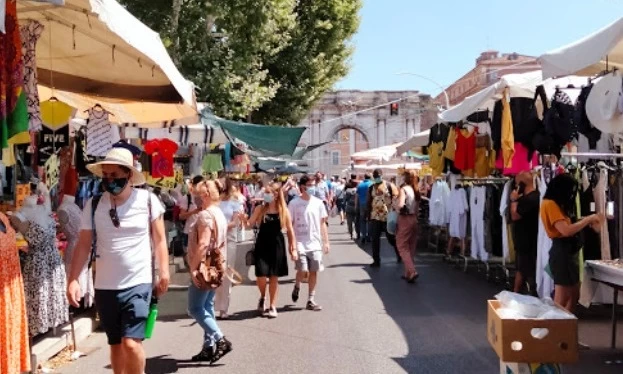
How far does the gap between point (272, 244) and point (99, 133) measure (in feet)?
8.67

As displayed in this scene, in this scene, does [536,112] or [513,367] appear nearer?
[513,367]

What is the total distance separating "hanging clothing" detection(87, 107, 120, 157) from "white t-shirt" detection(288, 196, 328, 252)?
8.97ft

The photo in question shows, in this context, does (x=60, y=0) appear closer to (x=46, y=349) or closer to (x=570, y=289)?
(x=46, y=349)

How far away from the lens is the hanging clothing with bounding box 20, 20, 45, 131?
18.7 ft

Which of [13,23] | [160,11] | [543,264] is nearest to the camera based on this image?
[13,23]

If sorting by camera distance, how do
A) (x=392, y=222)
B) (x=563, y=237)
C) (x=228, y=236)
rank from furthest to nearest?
(x=392, y=222)
(x=228, y=236)
(x=563, y=237)

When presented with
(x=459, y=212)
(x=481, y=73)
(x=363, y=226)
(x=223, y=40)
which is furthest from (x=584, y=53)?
(x=481, y=73)

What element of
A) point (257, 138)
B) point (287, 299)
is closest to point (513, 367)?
point (287, 299)

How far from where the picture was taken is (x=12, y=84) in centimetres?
518

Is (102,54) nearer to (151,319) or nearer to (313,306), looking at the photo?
(151,319)

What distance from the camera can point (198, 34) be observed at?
58.8 feet

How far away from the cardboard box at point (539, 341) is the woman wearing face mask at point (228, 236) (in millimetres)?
4728

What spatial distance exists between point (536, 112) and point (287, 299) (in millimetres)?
4541

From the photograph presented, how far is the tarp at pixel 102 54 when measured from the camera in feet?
18.9
